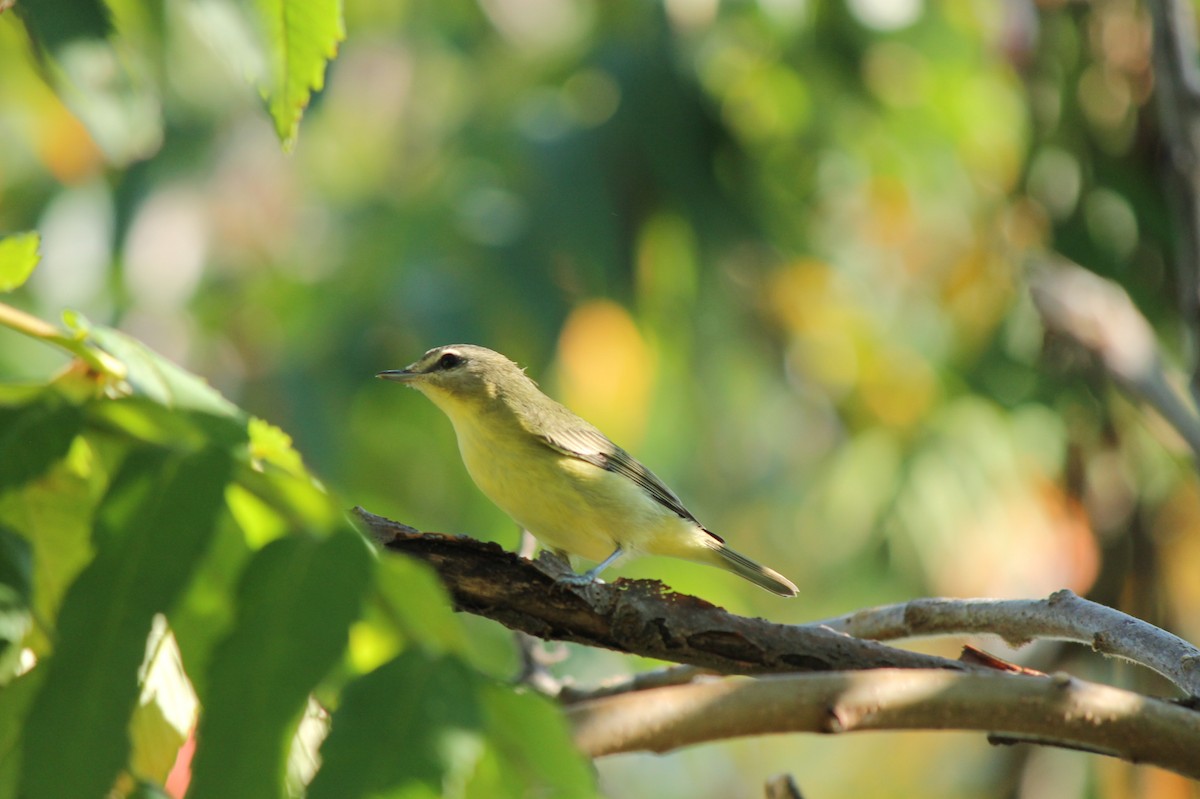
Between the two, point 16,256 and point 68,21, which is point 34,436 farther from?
point 68,21

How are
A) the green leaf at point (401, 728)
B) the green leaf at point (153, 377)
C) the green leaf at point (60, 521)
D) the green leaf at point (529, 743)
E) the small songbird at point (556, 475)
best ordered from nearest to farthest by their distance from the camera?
1. the green leaf at point (401, 728)
2. the green leaf at point (529, 743)
3. the green leaf at point (60, 521)
4. the green leaf at point (153, 377)
5. the small songbird at point (556, 475)

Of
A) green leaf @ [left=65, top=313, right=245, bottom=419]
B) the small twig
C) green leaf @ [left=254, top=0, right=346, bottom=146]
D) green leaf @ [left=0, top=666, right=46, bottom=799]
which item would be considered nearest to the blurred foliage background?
green leaf @ [left=65, top=313, right=245, bottom=419]

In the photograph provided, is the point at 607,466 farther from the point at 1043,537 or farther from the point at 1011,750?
the point at 1043,537

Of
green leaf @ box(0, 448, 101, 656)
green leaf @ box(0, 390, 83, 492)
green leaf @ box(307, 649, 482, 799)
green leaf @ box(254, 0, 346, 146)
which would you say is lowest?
green leaf @ box(0, 448, 101, 656)

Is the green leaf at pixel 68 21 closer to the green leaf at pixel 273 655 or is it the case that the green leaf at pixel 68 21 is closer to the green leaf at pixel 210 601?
the green leaf at pixel 210 601

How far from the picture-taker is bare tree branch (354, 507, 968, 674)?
212 cm

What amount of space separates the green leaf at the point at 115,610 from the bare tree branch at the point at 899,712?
0.55 m

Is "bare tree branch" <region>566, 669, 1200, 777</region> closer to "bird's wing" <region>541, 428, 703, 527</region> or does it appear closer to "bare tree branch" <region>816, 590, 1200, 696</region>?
"bare tree branch" <region>816, 590, 1200, 696</region>

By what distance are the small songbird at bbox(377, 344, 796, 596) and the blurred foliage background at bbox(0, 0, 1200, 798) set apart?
1072mm

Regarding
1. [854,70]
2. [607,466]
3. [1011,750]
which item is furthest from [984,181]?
[607,466]

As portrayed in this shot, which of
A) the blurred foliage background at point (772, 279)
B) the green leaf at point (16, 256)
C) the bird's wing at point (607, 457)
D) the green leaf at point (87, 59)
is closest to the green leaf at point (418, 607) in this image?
the green leaf at point (16, 256)

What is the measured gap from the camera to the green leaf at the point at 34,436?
180cm

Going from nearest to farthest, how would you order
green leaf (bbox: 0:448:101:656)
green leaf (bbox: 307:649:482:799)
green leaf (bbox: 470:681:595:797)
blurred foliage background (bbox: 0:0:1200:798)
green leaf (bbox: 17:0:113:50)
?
green leaf (bbox: 307:649:482:799) < green leaf (bbox: 470:681:595:797) < green leaf (bbox: 0:448:101:656) < green leaf (bbox: 17:0:113:50) < blurred foliage background (bbox: 0:0:1200:798)

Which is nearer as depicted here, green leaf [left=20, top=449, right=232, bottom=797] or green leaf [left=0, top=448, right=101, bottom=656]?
green leaf [left=20, top=449, right=232, bottom=797]
